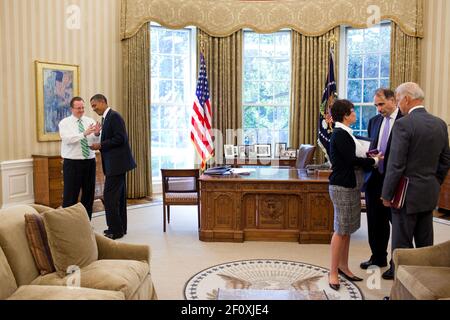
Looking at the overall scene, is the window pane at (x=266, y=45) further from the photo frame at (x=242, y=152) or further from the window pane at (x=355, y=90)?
the photo frame at (x=242, y=152)

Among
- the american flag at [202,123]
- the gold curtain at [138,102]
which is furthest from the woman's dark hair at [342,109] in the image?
the gold curtain at [138,102]

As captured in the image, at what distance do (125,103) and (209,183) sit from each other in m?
3.28

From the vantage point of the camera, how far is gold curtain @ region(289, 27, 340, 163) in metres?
7.97

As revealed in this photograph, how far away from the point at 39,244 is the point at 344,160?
2274 millimetres

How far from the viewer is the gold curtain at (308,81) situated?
7.97 m

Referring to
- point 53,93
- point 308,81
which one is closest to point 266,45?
point 308,81

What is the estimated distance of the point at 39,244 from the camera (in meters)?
2.85

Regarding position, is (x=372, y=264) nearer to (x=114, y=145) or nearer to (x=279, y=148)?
(x=114, y=145)

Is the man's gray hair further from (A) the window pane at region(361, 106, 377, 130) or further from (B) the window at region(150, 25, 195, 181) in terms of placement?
(B) the window at region(150, 25, 195, 181)

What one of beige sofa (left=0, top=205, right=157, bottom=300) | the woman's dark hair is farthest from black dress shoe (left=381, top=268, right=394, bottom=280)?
beige sofa (left=0, top=205, right=157, bottom=300)

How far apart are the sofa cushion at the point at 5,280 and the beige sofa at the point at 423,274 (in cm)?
229

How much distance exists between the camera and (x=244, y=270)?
4219 mm
